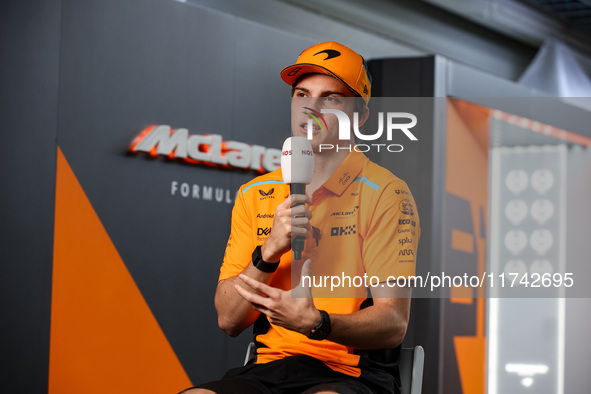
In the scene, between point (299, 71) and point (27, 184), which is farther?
point (27, 184)

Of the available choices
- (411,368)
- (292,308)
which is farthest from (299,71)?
(411,368)

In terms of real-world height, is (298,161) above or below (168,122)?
below

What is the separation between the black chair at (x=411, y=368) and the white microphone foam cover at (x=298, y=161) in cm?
47

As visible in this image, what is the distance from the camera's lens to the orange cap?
173 cm

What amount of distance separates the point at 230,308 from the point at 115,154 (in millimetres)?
1902

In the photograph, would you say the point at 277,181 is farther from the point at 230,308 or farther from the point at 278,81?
the point at 278,81

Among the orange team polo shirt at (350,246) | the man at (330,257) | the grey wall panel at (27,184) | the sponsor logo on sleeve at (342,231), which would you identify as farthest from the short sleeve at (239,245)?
the grey wall panel at (27,184)

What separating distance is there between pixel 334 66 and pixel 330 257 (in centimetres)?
46

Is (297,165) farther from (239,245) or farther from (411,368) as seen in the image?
(411,368)

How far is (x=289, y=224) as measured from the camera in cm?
156

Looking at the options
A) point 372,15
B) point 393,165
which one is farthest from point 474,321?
point 393,165

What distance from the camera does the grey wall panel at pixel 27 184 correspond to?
309 centimetres

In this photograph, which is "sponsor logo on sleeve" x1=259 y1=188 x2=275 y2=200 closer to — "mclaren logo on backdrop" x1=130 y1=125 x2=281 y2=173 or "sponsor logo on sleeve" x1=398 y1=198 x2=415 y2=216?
"sponsor logo on sleeve" x1=398 y1=198 x2=415 y2=216

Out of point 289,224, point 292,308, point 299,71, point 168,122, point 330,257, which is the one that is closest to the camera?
point 292,308
